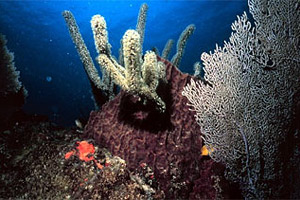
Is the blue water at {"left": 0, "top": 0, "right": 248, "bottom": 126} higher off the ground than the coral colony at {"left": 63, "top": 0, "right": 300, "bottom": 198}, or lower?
higher

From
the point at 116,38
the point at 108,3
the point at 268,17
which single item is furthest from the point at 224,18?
the point at 268,17

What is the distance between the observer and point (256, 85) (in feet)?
8.02

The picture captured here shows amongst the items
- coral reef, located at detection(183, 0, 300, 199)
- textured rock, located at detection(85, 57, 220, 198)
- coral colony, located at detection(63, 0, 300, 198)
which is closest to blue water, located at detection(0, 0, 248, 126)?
textured rock, located at detection(85, 57, 220, 198)

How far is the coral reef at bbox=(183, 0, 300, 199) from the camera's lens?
2381 millimetres

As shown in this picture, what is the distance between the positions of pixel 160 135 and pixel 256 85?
1.52 meters

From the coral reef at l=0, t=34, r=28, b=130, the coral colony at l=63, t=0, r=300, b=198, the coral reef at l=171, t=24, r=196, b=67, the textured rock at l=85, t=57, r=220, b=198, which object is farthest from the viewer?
the coral reef at l=0, t=34, r=28, b=130

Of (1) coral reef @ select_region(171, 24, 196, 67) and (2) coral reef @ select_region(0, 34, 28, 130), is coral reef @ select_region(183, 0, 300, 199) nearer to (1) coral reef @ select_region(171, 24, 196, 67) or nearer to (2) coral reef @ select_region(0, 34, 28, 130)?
(1) coral reef @ select_region(171, 24, 196, 67)

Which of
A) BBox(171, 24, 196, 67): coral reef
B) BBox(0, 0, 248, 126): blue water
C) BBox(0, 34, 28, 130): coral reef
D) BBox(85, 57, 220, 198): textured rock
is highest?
BBox(0, 0, 248, 126): blue water

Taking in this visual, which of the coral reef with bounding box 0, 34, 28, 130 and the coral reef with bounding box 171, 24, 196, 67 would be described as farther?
the coral reef with bounding box 0, 34, 28, 130

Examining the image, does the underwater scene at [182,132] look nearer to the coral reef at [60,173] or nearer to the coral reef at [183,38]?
the coral reef at [60,173]

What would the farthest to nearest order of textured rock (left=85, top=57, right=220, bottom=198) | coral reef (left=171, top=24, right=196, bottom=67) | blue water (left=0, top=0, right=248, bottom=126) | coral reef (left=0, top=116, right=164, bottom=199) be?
blue water (left=0, top=0, right=248, bottom=126)
coral reef (left=171, top=24, right=196, bottom=67)
textured rock (left=85, top=57, right=220, bottom=198)
coral reef (left=0, top=116, right=164, bottom=199)

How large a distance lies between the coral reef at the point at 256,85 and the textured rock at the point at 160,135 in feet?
1.80

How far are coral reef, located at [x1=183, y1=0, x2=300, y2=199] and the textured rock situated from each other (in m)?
0.55

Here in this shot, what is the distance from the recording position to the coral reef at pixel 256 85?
2.38 metres
